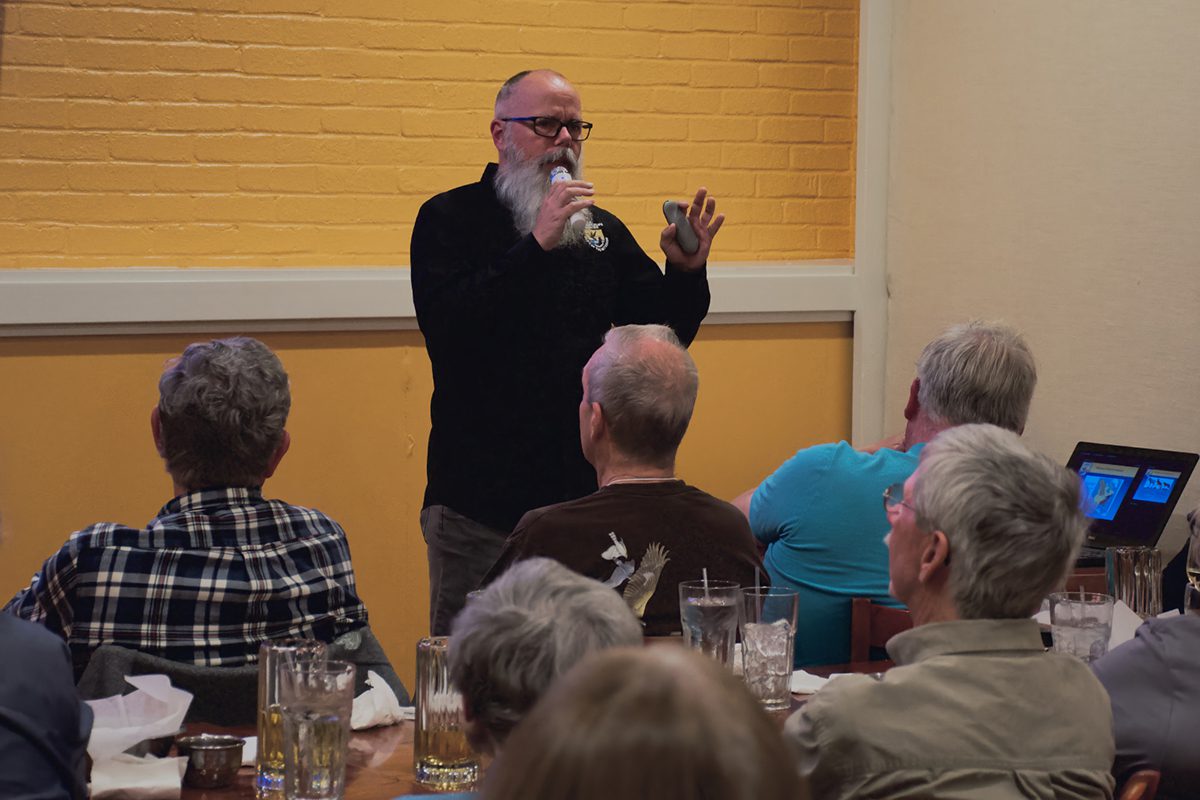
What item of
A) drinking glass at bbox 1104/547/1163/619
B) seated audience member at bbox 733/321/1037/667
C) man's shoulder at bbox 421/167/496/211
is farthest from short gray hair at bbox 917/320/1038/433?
man's shoulder at bbox 421/167/496/211

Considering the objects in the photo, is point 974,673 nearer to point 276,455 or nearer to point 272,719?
point 272,719

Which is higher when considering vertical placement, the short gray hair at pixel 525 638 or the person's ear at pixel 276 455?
the person's ear at pixel 276 455

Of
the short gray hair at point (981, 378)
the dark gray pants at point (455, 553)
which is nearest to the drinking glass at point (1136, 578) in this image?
the short gray hair at point (981, 378)

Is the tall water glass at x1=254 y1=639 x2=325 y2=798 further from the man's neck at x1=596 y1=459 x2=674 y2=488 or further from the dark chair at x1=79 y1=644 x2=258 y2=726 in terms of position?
the man's neck at x1=596 y1=459 x2=674 y2=488

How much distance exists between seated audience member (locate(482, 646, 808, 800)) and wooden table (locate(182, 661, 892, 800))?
3.89 ft

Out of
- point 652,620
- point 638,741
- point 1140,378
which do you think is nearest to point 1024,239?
point 1140,378

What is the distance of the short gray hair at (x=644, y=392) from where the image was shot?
113 inches

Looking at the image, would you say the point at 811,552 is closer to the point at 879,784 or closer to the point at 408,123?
the point at 879,784

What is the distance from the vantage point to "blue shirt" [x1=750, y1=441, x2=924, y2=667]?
3.21 metres

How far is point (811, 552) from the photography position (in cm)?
325

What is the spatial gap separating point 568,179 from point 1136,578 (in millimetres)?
1550

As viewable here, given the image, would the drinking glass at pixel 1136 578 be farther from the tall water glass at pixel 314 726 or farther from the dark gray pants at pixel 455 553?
the tall water glass at pixel 314 726

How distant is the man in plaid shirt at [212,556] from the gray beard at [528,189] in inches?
45.8

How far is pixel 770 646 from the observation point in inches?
95.0
